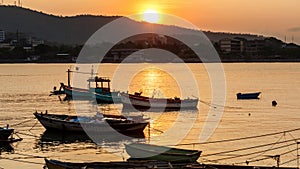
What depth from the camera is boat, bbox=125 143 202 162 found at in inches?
802

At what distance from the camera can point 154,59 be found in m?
197

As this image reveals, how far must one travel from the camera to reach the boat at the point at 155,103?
146 ft

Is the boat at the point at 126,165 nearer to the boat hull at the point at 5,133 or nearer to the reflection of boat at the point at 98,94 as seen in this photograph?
the boat hull at the point at 5,133

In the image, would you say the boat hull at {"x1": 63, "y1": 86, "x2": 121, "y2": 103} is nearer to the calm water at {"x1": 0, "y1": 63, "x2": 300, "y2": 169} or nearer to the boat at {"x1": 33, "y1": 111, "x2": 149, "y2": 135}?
the calm water at {"x1": 0, "y1": 63, "x2": 300, "y2": 169}

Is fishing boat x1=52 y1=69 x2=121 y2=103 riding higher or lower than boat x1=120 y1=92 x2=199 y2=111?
higher

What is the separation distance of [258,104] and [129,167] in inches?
1376

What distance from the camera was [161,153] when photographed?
20672mm

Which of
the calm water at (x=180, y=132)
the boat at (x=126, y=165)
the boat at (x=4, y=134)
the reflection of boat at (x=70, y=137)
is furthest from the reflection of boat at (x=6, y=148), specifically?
the boat at (x=126, y=165)

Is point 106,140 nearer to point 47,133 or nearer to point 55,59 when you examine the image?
point 47,133

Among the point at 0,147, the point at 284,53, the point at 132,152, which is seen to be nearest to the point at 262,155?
the point at 132,152

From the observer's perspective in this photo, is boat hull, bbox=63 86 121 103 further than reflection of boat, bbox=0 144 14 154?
Yes

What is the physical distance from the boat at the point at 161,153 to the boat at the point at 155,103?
21789mm

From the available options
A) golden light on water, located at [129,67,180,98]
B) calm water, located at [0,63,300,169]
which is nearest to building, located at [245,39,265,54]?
golden light on water, located at [129,67,180,98]

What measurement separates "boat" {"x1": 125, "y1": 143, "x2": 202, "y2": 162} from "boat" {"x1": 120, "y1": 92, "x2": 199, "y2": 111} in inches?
858
